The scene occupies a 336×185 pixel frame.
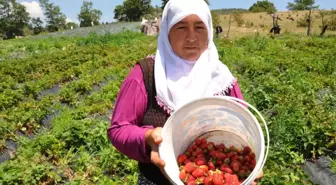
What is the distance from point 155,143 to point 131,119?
25 centimetres

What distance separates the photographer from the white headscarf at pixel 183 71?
1.71 m

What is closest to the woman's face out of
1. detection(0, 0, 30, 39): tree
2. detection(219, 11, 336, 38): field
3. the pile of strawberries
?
the pile of strawberries

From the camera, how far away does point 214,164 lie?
1.67 m

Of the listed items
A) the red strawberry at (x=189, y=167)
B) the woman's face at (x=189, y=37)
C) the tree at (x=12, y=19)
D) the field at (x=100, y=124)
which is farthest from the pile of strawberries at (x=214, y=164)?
the tree at (x=12, y=19)

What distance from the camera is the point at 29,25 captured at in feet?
244

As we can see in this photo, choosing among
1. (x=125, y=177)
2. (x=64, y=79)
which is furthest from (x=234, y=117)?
(x=64, y=79)

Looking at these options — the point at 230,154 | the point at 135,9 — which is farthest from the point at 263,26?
the point at 135,9

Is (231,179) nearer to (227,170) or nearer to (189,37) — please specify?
(227,170)

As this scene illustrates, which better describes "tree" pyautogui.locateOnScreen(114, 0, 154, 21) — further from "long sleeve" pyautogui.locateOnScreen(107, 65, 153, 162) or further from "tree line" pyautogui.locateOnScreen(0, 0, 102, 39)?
"long sleeve" pyautogui.locateOnScreen(107, 65, 153, 162)

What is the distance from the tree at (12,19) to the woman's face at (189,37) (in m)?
74.7

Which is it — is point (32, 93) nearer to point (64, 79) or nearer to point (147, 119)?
point (64, 79)

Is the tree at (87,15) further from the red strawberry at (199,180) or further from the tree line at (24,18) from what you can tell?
the red strawberry at (199,180)

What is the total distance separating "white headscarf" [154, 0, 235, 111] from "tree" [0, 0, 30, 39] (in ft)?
245

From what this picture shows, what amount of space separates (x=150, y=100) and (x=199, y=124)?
27 cm
